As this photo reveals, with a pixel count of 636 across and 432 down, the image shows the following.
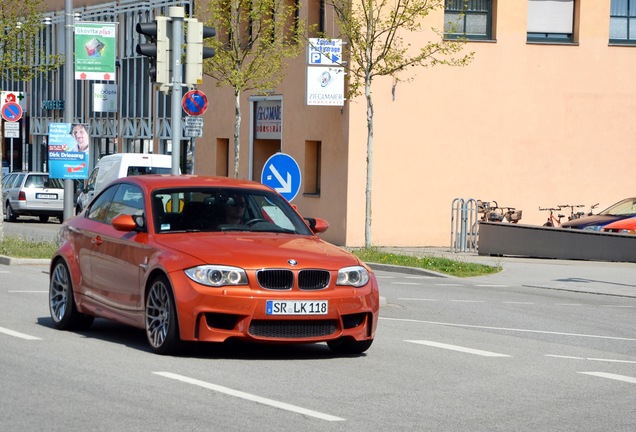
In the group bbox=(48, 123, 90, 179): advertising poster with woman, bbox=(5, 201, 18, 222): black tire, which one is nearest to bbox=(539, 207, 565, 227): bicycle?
bbox=(48, 123, 90, 179): advertising poster with woman

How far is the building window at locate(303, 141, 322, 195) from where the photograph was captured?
3603cm

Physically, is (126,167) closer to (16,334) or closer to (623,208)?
(623,208)

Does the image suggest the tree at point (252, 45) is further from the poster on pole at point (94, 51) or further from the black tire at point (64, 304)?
the black tire at point (64, 304)

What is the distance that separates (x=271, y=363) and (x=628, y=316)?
7782mm

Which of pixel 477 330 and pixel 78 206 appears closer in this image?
pixel 477 330

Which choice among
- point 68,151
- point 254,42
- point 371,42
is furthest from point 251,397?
point 254,42

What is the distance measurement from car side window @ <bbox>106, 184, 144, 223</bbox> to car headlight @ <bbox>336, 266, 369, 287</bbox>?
2.02 metres

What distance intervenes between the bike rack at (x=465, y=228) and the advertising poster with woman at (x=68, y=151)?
9.08 meters

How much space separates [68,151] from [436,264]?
24.1ft

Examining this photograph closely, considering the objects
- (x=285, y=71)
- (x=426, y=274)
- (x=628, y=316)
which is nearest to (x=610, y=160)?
(x=285, y=71)

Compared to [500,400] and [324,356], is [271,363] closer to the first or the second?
[324,356]

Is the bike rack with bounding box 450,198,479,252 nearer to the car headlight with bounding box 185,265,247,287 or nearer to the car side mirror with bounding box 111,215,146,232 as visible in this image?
the car side mirror with bounding box 111,215,146,232

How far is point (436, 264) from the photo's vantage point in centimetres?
2520

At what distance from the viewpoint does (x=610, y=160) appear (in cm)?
3528
